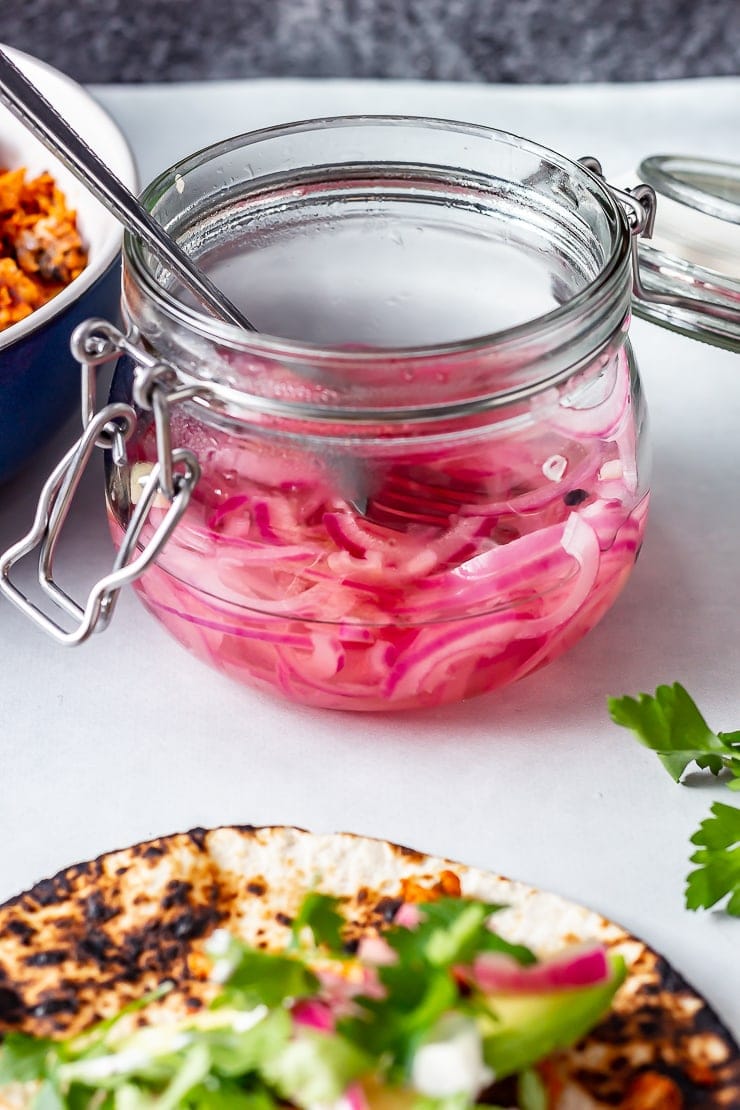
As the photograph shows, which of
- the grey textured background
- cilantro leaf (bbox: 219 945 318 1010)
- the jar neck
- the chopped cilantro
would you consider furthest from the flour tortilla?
the grey textured background

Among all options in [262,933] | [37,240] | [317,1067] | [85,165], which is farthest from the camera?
[37,240]

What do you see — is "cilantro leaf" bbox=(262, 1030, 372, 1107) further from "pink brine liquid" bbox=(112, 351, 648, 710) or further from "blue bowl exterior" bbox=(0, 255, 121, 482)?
"blue bowl exterior" bbox=(0, 255, 121, 482)

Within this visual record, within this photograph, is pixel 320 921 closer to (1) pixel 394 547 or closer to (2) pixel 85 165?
(1) pixel 394 547

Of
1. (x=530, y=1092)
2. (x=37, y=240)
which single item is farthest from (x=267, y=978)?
(x=37, y=240)

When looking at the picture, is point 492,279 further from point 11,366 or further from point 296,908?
point 296,908

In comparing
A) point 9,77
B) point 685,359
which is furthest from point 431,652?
point 685,359

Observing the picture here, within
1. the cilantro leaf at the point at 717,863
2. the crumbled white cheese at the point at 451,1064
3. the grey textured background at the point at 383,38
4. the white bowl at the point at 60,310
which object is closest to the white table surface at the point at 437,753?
the cilantro leaf at the point at 717,863

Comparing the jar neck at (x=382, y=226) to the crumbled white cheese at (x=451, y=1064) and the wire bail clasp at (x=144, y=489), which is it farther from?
the crumbled white cheese at (x=451, y=1064)
